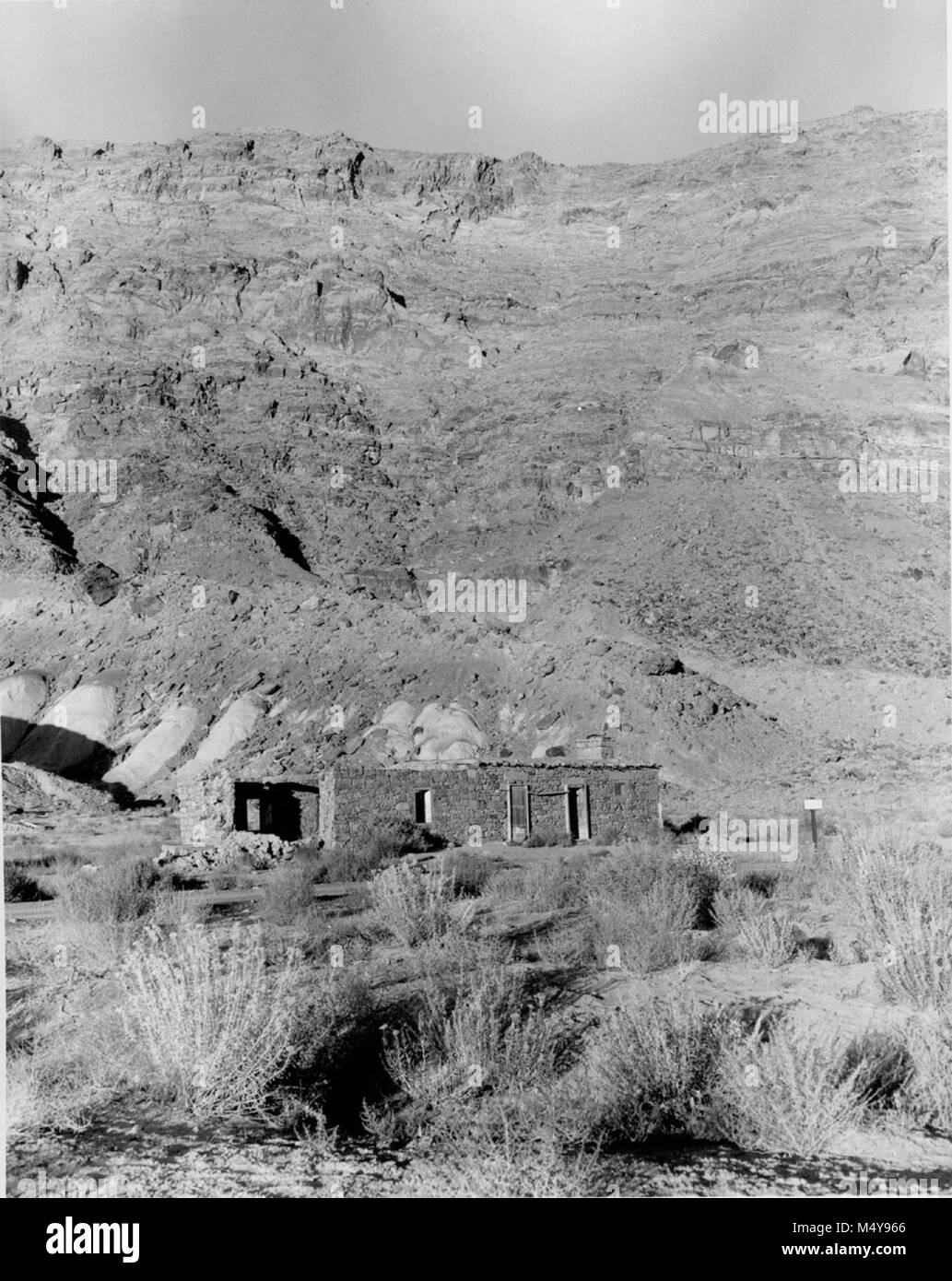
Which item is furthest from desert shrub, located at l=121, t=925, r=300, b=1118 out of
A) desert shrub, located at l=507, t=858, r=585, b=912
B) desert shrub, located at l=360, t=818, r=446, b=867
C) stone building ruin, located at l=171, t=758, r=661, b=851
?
stone building ruin, located at l=171, t=758, r=661, b=851

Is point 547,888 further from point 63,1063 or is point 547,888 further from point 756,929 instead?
point 63,1063

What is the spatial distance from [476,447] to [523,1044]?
242ft

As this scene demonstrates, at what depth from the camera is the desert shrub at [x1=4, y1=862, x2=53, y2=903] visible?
62.8 feet

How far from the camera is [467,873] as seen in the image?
19125 mm

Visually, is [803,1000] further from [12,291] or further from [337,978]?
[12,291]

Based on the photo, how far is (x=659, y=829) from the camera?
28594 millimetres

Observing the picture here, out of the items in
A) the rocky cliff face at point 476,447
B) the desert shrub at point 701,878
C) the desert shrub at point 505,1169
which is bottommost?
the desert shrub at point 505,1169

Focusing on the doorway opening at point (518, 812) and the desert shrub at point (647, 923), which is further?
the doorway opening at point (518, 812)

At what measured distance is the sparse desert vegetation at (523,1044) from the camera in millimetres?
7066

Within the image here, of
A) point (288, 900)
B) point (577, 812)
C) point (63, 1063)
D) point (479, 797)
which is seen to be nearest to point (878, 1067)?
point (63, 1063)

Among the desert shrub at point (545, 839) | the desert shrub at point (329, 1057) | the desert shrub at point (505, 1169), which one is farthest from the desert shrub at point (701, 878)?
the desert shrub at point (545, 839)

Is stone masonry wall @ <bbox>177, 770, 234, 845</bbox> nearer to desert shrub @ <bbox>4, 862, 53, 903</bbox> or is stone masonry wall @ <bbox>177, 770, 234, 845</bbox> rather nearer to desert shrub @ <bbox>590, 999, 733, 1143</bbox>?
desert shrub @ <bbox>4, 862, 53, 903</bbox>

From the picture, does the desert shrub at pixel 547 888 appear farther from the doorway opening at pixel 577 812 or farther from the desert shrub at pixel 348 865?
the doorway opening at pixel 577 812

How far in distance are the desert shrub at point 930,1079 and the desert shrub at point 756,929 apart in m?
3.28
